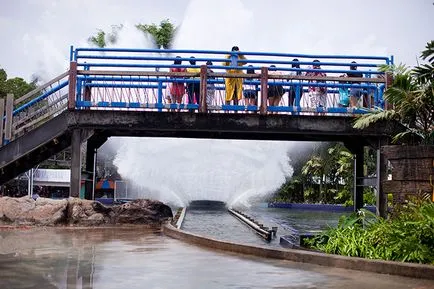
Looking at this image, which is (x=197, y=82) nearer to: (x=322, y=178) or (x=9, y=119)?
(x=9, y=119)

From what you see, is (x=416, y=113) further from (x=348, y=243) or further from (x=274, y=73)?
(x=274, y=73)

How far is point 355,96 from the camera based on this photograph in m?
14.7

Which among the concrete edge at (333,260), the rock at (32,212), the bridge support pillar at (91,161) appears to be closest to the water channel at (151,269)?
the concrete edge at (333,260)

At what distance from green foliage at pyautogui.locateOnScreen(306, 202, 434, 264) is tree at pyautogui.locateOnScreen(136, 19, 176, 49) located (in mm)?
43627

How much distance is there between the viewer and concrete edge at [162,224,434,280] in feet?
20.5

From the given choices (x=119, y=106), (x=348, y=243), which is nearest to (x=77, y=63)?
(x=119, y=106)

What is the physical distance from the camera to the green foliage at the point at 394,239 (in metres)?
7.02

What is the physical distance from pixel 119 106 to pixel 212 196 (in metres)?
20.8

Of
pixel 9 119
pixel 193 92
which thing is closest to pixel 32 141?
pixel 9 119

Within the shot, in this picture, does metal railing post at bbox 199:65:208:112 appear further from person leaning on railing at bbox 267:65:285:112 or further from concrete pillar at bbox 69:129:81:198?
concrete pillar at bbox 69:129:81:198

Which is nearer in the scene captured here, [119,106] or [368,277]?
[368,277]

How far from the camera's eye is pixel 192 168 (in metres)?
34.5

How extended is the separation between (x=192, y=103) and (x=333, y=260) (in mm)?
8156

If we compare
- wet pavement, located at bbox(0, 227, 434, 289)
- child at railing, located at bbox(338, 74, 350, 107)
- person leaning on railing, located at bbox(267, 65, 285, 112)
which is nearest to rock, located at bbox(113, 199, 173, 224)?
person leaning on railing, located at bbox(267, 65, 285, 112)
